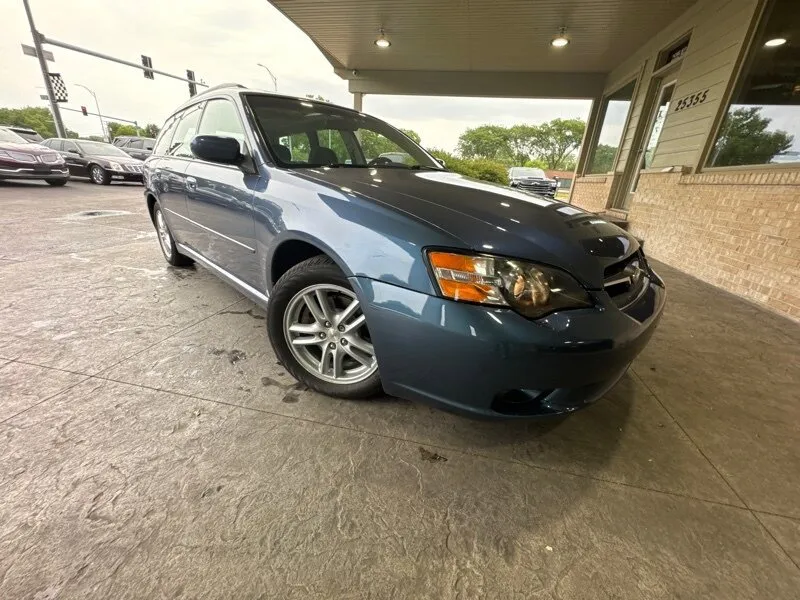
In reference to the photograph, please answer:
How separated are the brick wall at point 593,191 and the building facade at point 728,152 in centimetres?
117

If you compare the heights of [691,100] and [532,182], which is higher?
[691,100]

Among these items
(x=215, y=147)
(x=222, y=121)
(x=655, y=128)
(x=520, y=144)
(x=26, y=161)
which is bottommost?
(x=26, y=161)

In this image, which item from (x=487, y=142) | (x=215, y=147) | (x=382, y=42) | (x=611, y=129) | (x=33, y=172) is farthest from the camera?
(x=487, y=142)

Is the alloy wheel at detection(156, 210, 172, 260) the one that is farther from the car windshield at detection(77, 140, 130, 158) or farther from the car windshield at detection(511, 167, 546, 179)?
the car windshield at detection(511, 167, 546, 179)

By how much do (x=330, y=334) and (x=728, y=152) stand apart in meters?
5.70

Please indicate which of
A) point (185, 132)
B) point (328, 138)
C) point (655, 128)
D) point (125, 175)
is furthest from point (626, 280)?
point (125, 175)

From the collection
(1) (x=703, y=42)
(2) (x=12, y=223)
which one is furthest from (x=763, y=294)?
(2) (x=12, y=223)

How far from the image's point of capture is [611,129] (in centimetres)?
870

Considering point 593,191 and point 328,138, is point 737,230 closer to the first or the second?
point 328,138

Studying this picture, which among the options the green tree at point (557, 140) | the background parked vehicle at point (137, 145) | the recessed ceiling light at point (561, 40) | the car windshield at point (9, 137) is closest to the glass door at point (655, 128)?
the recessed ceiling light at point (561, 40)

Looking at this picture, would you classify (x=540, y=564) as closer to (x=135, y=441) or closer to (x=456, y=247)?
(x=456, y=247)

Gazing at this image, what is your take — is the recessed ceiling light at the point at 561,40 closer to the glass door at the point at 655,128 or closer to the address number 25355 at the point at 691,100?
the glass door at the point at 655,128

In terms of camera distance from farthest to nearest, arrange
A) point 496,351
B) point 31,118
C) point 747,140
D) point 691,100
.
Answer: point 31,118
point 691,100
point 747,140
point 496,351

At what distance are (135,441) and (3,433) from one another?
559 mm
